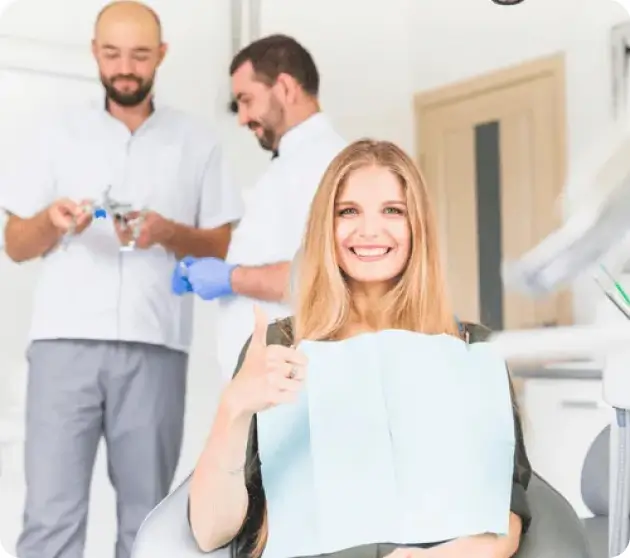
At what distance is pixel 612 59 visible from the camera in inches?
47.5

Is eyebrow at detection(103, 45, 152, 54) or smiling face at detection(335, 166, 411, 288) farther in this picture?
eyebrow at detection(103, 45, 152, 54)

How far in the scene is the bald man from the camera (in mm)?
1193

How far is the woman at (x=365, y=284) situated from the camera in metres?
1.07

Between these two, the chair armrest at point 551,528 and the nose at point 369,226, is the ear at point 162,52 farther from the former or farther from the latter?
the chair armrest at point 551,528

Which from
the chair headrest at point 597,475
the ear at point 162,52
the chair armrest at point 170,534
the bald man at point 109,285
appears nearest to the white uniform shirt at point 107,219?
the bald man at point 109,285

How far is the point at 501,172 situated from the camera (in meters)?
1.20

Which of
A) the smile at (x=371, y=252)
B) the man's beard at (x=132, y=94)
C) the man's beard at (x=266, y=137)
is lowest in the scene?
the smile at (x=371, y=252)

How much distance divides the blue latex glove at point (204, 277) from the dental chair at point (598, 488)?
0.53 meters

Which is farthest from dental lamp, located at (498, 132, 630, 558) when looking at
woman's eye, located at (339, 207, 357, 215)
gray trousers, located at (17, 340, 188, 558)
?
gray trousers, located at (17, 340, 188, 558)

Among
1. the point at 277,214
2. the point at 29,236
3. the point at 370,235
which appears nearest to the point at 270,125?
the point at 277,214

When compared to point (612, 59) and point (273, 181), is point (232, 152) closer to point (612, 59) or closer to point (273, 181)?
point (273, 181)

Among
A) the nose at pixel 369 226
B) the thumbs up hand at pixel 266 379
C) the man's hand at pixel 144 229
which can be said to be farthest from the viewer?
the man's hand at pixel 144 229

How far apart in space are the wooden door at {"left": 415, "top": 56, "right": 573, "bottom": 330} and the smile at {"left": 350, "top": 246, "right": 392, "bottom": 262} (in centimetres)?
11

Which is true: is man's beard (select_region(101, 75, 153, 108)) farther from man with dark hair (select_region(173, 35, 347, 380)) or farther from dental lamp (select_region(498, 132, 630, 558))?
dental lamp (select_region(498, 132, 630, 558))
